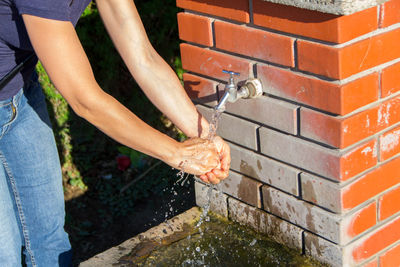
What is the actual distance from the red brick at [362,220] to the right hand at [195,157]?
21.3 inches

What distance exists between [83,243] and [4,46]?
2.03 m

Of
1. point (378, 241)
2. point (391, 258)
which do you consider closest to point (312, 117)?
point (378, 241)

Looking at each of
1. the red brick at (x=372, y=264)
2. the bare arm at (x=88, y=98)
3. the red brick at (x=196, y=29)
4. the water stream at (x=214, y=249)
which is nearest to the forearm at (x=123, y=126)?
the bare arm at (x=88, y=98)

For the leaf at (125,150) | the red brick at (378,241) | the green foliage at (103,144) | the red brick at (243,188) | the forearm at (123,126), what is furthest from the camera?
the leaf at (125,150)

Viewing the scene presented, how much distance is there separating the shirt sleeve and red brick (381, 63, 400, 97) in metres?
1.10

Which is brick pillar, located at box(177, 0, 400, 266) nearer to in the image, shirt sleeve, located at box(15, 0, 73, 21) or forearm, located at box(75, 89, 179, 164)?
forearm, located at box(75, 89, 179, 164)

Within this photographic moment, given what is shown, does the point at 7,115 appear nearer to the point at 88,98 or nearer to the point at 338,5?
the point at 88,98

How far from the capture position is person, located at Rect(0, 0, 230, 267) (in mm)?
1965

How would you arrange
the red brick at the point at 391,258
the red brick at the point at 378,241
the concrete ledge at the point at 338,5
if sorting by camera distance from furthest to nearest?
the red brick at the point at 391,258
the red brick at the point at 378,241
the concrete ledge at the point at 338,5

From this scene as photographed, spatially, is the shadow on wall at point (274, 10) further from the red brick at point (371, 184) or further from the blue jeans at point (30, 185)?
the blue jeans at point (30, 185)

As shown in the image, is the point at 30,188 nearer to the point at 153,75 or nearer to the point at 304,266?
the point at 153,75

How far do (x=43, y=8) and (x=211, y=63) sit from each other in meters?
0.80

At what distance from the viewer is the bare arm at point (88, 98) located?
1935mm

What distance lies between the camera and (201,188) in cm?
281
